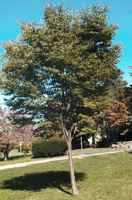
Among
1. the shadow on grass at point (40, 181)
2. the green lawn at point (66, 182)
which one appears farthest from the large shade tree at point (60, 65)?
the shadow on grass at point (40, 181)

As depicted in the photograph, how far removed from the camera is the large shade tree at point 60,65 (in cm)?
1353

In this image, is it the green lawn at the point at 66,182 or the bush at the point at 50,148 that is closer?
the green lawn at the point at 66,182

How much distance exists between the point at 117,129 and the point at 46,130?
30.5 meters

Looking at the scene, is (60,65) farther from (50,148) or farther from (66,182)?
(50,148)

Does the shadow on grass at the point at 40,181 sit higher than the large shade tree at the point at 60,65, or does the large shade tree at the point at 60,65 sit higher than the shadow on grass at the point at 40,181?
the large shade tree at the point at 60,65

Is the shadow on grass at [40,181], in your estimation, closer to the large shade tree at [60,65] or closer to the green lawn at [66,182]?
the green lawn at [66,182]

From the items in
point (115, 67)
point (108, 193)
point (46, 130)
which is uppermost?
point (115, 67)

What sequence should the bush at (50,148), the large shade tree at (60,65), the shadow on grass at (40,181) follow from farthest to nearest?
the bush at (50,148) → the shadow on grass at (40,181) → the large shade tree at (60,65)

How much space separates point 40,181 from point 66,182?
51.3 inches

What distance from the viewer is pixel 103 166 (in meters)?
19.9

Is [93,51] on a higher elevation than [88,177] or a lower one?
higher

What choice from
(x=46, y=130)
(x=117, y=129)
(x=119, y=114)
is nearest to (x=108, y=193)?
(x=46, y=130)

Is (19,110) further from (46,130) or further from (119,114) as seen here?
(119,114)

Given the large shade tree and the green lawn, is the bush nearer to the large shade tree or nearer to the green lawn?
the green lawn
